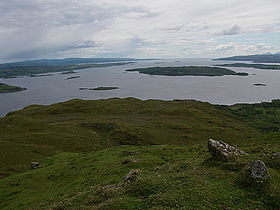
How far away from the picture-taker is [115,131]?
8356 centimetres

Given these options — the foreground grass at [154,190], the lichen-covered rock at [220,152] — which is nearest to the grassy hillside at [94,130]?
the foreground grass at [154,190]

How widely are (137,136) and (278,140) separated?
4313 cm

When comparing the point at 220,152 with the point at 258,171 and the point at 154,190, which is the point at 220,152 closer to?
the point at 258,171

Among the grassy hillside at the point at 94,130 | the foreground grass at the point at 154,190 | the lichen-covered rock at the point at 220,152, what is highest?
the lichen-covered rock at the point at 220,152

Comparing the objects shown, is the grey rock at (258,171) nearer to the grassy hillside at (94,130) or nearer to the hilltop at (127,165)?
the hilltop at (127,165)

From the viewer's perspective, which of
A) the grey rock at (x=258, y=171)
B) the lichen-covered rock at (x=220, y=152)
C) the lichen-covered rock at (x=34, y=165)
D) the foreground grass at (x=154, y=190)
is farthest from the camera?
the lichen-covered rock at (x=34, y=165)

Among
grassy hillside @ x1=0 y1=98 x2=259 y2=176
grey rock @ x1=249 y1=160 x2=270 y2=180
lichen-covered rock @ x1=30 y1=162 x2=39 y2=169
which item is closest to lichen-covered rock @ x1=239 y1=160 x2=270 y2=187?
grey rock @ x1=249 y1=160 x2=270 y2=180

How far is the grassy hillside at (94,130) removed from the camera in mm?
61853

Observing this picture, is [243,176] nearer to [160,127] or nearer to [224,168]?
[224,168]

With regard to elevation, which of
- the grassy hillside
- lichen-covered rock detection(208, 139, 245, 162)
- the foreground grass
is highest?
lichen-covered rock detection(208, 139, 245, 162)

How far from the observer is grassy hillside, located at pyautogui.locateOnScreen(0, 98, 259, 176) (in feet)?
203

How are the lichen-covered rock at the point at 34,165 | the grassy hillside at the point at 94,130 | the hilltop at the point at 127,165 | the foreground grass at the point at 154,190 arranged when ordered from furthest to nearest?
the grassy hillside at the point at 94,130 < the lichen-covered rock at the point at 34,165 < the hilltop at the point at 127,165 < the foreground grass at the point at 154,190

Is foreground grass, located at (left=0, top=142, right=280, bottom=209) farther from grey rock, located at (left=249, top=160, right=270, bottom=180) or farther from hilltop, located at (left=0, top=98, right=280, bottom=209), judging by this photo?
grey rock, located at (left=249, top=160, right=270, bottom=180)

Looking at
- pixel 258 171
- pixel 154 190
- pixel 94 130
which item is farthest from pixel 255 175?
pixel 94 130
